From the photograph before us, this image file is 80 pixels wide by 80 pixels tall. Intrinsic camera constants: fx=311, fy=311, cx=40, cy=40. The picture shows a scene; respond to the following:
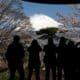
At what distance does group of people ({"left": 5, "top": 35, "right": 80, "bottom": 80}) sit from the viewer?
3469 mm

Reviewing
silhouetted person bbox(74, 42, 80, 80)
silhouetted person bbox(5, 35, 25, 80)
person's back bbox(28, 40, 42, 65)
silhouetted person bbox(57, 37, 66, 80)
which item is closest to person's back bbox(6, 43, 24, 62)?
silhouetted person bbox(5, 35, 25, 80)

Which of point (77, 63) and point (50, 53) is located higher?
point (50, 53)

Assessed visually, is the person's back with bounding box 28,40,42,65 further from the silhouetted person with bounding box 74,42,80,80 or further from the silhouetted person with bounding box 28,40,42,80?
the silhouetted person with bounding box 74,42,80,80

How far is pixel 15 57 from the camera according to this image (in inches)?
135

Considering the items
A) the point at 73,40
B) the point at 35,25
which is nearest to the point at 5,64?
the point at 35,25

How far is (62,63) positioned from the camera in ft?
11.6

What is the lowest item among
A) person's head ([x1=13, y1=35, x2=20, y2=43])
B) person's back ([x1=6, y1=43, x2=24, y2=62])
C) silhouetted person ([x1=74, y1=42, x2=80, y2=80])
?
silhouetted person ([x1=74, y1=42, x2=80, y2=80])

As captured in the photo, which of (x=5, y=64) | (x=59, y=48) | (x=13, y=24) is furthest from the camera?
(x=13, y=24)

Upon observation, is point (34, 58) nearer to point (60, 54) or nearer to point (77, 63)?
point (60, 54)

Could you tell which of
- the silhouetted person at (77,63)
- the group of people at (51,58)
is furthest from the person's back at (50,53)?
the silhouetted person at (77,63)

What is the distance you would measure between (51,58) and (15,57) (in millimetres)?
407

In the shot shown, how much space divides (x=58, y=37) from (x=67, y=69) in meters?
0.38

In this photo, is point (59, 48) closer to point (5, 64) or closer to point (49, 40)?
point (49, 40)

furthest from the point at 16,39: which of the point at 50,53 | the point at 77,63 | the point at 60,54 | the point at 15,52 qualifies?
the point at 77,63
